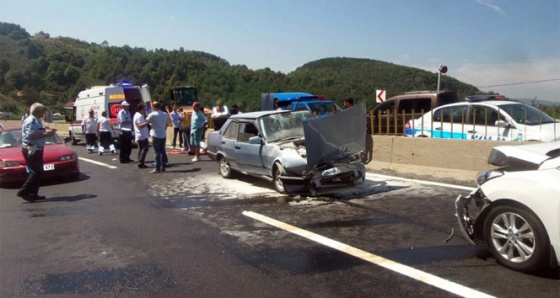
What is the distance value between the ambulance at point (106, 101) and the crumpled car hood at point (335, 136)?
42.8 ft

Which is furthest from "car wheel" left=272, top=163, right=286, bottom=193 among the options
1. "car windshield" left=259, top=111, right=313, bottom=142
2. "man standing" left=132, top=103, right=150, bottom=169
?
"man standing" left=132, top=103, right=150, bottom=169

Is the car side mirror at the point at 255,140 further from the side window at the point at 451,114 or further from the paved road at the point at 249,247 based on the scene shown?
the side window at the point at 451,114

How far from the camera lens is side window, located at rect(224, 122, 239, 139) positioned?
1038cm

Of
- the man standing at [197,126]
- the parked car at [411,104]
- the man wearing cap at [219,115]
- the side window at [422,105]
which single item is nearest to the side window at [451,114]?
the parked car at [411,104]

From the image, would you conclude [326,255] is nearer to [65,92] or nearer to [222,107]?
[222,107]

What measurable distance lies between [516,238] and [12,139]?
11.4 metres

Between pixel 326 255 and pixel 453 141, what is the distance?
6.07 m

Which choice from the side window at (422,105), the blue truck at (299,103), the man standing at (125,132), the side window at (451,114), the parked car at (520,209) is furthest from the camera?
the blue truck at (299,103)

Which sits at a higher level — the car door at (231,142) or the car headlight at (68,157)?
the car door at (231,142)

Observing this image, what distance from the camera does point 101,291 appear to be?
438cm

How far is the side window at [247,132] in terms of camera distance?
32.0 ft

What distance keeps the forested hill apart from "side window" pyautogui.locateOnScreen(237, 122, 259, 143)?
1280 inches

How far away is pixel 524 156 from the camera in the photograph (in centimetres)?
498

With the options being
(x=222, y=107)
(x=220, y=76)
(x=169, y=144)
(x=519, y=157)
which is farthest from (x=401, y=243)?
(x=220, y=76)
